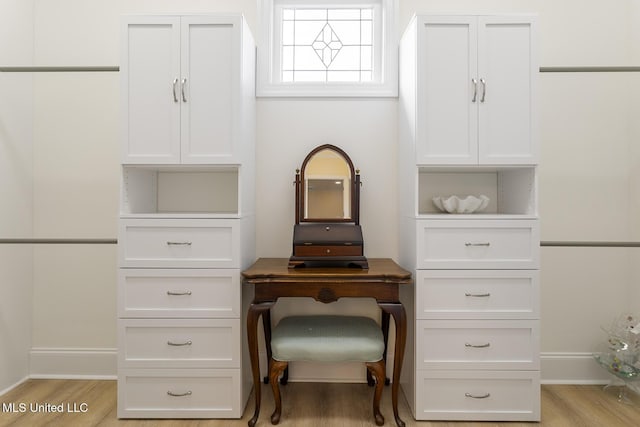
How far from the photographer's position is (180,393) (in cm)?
229

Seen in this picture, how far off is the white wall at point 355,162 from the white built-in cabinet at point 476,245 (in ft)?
1.77

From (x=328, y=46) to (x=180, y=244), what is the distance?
1678 mm

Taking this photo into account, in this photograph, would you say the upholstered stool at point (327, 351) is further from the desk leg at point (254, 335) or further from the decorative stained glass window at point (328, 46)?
the decorative stained glass window at point (328, 46)

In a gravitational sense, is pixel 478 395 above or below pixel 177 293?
below

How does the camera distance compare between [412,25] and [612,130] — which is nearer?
[412,25]

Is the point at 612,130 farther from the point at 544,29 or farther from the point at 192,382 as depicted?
the point at 192,382

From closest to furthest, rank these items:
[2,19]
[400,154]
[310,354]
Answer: [310,354]
[2,19]
[400,154]

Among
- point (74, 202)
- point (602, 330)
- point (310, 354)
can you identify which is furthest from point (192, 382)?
point (602, 330)

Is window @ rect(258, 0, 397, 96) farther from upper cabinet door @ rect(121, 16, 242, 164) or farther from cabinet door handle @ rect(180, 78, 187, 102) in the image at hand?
cabinet door handle @ rect(180, 78, 187, 102)

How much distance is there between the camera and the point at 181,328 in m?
2.28

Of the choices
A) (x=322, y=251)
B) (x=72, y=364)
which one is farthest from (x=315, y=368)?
(x=72, y=364)

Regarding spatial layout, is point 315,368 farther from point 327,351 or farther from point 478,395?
point 478,395

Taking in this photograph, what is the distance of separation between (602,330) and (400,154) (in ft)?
5.80

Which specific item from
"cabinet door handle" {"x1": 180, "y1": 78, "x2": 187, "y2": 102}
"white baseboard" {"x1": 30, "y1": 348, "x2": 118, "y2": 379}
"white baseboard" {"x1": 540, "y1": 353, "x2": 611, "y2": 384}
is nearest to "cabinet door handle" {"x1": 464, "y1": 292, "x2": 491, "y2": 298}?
"white baseboard" {"x1": 540, "y1": 353, "x2": 611, "y2": 384}
